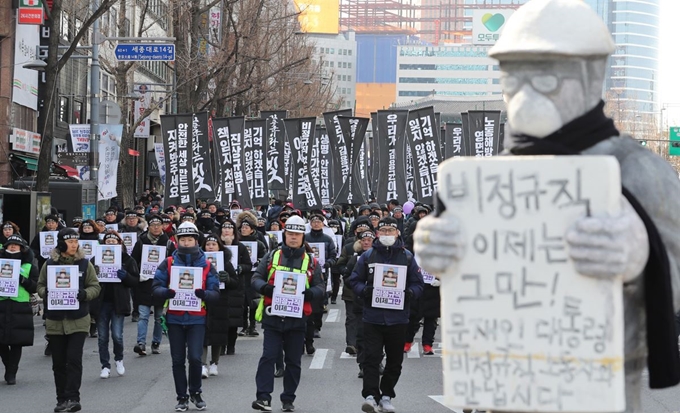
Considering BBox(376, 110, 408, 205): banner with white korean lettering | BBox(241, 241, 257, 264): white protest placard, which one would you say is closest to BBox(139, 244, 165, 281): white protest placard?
BBox(241, 241, 257, 264): white protest placard

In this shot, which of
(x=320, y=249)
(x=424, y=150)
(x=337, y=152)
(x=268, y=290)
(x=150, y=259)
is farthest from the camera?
(x=337, y=152)

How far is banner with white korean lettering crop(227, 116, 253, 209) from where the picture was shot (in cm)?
2589

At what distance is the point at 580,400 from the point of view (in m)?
3.41

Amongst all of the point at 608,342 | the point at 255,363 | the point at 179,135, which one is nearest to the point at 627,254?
the point at 608,342

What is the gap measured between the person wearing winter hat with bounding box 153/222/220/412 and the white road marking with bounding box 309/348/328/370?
3141 mm

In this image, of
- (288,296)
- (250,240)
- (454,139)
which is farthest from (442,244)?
(454,139)

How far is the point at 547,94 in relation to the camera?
150 inches

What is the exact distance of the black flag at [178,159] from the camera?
24891mm

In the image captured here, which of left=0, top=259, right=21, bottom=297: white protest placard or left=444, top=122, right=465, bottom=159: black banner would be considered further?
left=444, top=122, right=465, bottom=159: black banner

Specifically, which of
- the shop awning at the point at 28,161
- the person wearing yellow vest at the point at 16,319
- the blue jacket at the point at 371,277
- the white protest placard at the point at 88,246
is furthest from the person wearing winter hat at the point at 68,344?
the shop awning at the point at 28,161

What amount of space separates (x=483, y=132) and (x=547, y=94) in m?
25.6

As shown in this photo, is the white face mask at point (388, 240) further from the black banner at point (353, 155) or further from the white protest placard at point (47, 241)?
the black banner at point (353, 155)

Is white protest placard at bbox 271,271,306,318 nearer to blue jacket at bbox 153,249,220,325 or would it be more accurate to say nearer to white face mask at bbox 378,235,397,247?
blue jacket at bbox 153,249,220,325

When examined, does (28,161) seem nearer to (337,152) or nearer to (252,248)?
(337,152)
